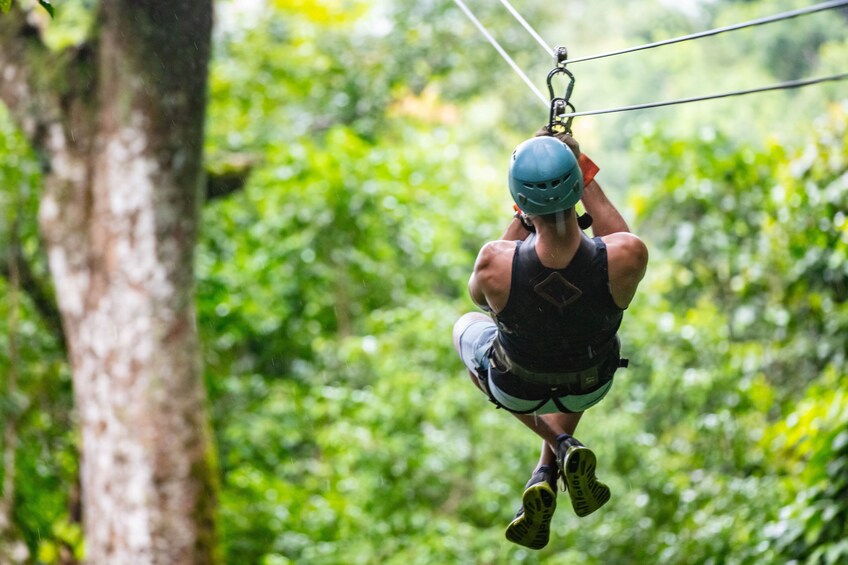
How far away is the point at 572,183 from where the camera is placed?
98.2 inches

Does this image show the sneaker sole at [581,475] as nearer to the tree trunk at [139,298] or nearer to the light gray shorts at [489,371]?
the light gray shorts at [489,371]

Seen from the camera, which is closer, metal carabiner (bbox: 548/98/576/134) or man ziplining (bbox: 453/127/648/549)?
man ziplining (bbox: 453/127/648/549)

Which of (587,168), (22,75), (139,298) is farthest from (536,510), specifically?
(22,75)

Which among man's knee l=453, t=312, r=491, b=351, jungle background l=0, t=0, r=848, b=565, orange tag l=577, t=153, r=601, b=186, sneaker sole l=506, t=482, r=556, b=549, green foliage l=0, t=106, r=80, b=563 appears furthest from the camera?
green foliage l=0, t=106, r=80, b=563

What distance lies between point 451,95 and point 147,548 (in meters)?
7.67

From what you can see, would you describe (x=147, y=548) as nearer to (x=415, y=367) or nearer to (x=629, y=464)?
(x=415, y=367)

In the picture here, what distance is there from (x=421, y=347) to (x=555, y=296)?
4.31 m

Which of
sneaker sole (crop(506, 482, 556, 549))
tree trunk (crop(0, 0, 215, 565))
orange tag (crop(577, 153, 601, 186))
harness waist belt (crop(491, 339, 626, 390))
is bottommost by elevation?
sneaker sole (crop(506, 482, 556, 549))

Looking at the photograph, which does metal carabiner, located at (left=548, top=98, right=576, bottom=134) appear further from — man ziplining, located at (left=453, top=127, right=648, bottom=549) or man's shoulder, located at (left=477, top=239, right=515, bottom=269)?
man's shoulder, located at (left=477, top=239, right=515, bottom=269)

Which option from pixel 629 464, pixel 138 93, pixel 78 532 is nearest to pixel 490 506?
pixel 629 464

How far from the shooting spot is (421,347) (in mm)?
6918

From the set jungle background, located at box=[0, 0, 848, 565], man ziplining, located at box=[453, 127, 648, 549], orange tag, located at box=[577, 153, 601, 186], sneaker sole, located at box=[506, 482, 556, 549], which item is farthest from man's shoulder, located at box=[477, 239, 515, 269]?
jungle background, located at box=[0, 0, 848, 565]

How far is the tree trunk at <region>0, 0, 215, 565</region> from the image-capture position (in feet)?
18.5

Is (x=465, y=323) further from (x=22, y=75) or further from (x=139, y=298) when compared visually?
(x=22, y=75)
